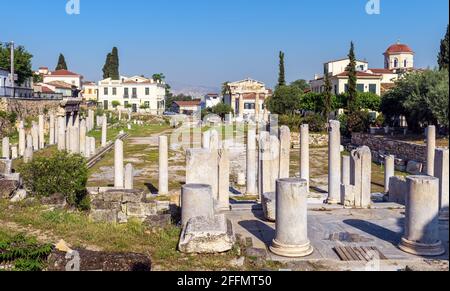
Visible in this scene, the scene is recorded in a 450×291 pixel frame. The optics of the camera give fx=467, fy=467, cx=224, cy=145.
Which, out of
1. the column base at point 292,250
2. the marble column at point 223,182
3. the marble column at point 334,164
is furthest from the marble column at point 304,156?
the column base at point 292,250

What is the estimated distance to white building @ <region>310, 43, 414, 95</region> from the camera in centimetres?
6362

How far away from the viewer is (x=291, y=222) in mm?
9422

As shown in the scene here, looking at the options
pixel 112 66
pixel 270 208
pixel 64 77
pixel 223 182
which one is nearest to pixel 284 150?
pixel 223 182

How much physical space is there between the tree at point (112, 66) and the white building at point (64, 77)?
8079 mm

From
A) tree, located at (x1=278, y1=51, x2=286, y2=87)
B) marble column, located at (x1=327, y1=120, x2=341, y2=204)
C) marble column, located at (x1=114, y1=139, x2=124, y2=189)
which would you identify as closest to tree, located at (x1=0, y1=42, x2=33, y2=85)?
tree, located at (x1=278, y1=51, x2=286, y2=87)

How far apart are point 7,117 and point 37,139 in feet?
18.3

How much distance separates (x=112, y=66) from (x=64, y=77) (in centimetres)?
1217

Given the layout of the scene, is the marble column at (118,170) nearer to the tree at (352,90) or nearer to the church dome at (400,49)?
the tree at (352,90)

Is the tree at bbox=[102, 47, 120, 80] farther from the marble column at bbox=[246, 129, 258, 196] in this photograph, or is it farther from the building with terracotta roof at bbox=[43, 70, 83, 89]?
the marble column at bbox=[246, 129, 258, 196]

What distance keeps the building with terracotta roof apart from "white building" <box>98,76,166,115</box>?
4.76 metres

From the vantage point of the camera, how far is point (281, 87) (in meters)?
62.3

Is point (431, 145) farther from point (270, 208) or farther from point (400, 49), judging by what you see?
point (400, 49)

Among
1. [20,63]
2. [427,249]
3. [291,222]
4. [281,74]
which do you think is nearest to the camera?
[427,249]

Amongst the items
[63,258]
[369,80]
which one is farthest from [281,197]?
[369,80]
